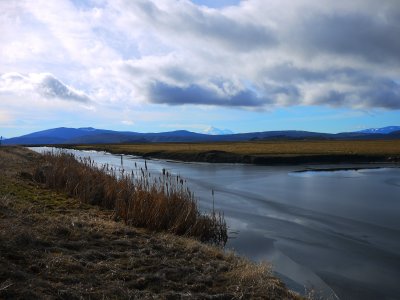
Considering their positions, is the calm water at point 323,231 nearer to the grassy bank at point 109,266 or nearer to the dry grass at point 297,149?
the grassy bank at point 109,266

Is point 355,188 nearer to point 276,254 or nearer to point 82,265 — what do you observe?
point 276,254

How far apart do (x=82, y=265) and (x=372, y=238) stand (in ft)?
32.3

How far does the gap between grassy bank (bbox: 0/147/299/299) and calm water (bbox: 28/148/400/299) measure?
2266mm

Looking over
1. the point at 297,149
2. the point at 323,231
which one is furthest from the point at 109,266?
the point at 297,149

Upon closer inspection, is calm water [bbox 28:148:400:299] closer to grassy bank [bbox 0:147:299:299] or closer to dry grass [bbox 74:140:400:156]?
grassy bank [bbox 0:147:299:299]

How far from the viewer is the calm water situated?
10016 millimetres

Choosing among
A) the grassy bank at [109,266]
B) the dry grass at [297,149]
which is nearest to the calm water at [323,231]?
the grassy bank at [109,266]

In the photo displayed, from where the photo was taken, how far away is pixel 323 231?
14.8m

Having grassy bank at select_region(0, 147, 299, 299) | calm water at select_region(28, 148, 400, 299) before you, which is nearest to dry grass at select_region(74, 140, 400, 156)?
calm water at select_region(28, 148, 400, 299)

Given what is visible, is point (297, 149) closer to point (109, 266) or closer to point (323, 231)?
A: point (323, 231)

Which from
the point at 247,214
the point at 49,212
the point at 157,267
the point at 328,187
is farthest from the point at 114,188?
the point at 328,187

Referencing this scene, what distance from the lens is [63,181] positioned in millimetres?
18688

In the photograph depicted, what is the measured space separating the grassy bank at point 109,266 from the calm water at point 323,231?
7.43 feet

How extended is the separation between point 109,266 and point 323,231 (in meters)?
9.43
